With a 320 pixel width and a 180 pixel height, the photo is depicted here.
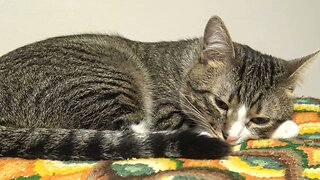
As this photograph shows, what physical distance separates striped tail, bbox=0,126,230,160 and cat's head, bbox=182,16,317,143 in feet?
0.92

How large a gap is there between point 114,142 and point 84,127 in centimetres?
23

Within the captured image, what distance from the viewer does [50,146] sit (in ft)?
5.30

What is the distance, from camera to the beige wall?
2.61 metres

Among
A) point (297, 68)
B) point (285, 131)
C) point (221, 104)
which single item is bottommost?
point (285, 131)

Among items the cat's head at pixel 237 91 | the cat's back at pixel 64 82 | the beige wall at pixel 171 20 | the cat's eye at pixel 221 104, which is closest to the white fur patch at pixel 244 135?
the cat's head at pixel 237 91

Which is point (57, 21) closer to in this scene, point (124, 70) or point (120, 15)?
point (120, 15)

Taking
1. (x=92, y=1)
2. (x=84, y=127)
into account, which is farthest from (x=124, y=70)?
(x=92, y=1)

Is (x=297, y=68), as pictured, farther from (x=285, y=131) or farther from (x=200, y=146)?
(x=200, y=146)

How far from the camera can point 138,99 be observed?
79.5 inches

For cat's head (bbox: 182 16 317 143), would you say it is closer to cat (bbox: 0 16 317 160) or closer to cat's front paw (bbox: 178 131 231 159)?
cat (bbox: 0 16 317 160)

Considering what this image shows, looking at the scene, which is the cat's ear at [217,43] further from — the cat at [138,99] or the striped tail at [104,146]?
the striped tail at [104,146]

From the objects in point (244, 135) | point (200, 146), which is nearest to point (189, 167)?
point (200, 146)

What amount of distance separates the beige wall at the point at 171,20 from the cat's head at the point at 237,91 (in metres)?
0.38

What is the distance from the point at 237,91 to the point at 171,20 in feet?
3.61
